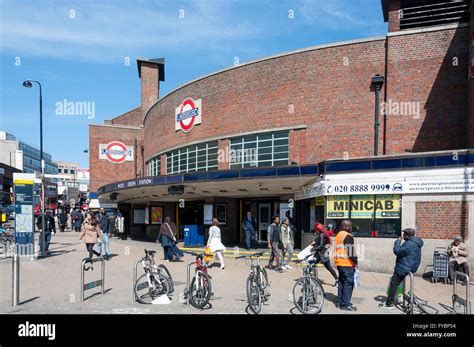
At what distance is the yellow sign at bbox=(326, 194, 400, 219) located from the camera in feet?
39.3

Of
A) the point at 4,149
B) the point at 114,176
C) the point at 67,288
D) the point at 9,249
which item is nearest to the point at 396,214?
the point at 67,288

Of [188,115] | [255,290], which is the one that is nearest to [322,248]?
[255,290]

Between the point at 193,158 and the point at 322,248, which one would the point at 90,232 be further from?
the point at 193,158

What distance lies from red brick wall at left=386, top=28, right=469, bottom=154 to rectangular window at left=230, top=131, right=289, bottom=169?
5.02m

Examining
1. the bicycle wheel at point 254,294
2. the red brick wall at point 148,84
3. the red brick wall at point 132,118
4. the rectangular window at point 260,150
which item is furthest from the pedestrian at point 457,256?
the red brick wall at point 132,118

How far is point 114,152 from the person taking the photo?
35750mm

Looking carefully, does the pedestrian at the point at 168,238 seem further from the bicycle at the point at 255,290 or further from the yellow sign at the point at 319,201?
the bicycle at the point at 255,290

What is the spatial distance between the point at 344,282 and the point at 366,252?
5.06 m

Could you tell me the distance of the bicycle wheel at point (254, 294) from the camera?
23.5 ft

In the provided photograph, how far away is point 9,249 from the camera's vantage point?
15844 millimetres

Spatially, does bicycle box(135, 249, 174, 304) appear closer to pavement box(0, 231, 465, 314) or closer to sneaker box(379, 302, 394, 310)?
pavement box(0, 231, 465, 314)

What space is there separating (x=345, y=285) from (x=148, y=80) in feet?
111

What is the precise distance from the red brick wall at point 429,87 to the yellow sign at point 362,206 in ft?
16.9
